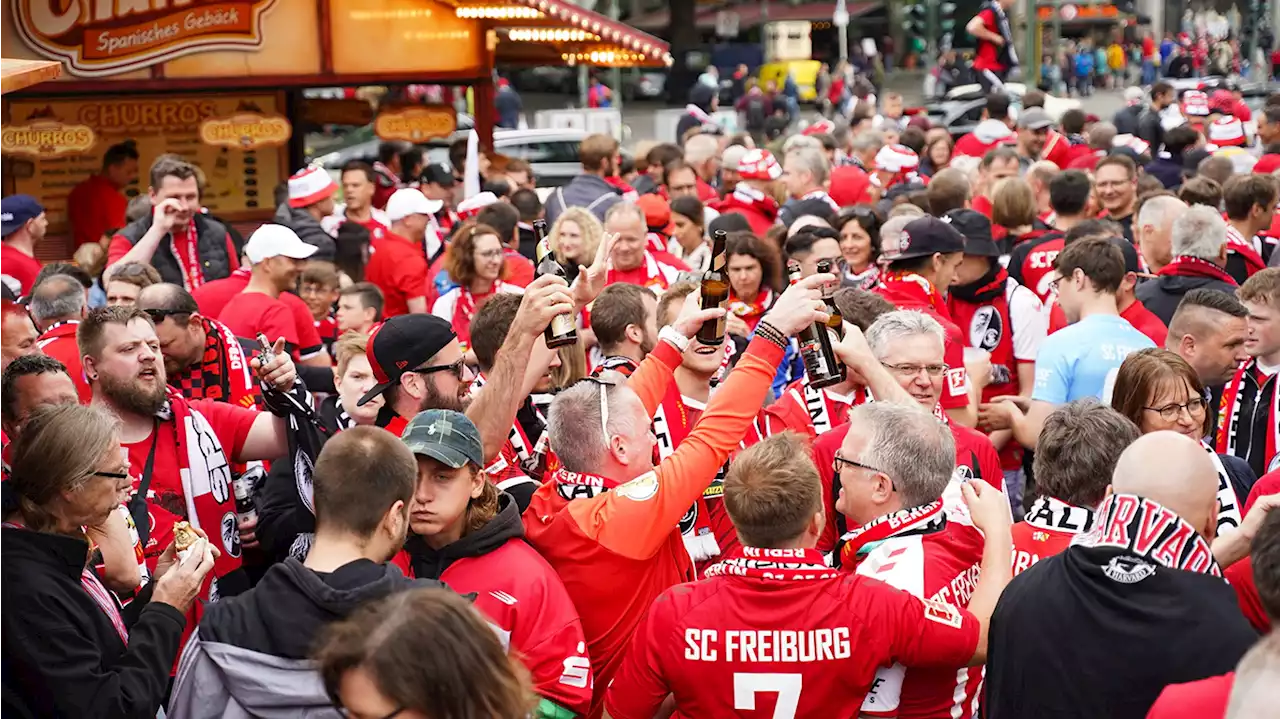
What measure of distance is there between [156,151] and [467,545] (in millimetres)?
11288

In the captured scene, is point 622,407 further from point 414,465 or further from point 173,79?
point 173,79

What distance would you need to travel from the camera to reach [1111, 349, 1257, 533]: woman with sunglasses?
5.02 m

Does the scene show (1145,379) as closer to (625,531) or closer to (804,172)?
(625,531)

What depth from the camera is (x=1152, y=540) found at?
11.3 feet

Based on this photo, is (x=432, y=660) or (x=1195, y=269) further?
(x=1195, y=269)

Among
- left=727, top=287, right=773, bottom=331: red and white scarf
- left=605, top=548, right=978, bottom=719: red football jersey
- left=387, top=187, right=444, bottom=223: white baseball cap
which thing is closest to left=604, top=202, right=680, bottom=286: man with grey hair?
left=727, top=287, right=773, bottom=331: red and white scarf

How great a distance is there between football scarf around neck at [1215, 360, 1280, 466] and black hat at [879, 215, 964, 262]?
1817 millimetres

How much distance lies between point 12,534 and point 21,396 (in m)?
1.29

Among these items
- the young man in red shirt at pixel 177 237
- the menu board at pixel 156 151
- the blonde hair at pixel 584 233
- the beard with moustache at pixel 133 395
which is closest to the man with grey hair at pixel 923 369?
the beard with moustache at pixel 133 395

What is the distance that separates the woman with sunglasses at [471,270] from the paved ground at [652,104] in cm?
2804

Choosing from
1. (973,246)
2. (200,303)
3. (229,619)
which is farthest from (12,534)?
(973,246)

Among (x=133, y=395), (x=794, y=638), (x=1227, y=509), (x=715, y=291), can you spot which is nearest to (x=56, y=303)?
(x=133, y=395)

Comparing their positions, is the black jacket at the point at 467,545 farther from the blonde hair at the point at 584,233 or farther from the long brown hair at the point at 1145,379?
the blonde hair at the point at 584,233

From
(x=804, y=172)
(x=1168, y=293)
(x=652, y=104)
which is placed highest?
(x=652, y=104)
